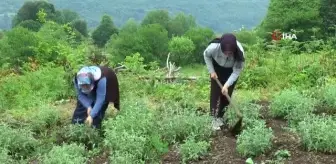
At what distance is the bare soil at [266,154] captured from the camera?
5.44 metres

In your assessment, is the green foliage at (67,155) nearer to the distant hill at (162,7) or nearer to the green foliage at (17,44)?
the green foliage at (17,44)

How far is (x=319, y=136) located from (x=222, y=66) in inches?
64.8

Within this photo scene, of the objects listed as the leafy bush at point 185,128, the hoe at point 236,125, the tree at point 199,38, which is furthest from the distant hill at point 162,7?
the leafy bush at point 185,128

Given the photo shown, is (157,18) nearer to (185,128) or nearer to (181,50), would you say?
(181,50)

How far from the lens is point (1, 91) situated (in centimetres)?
1010

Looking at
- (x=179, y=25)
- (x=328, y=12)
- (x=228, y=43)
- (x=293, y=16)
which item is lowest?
(x=179, y=25)

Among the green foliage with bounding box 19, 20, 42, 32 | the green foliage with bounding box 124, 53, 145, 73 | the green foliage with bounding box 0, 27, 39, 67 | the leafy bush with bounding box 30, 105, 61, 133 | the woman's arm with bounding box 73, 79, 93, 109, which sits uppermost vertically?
the woman's arm with bounding box 73, 79, 93, 109

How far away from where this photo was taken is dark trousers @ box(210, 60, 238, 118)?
6789 mm

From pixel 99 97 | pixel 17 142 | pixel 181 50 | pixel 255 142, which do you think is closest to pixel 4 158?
pixel 17 142

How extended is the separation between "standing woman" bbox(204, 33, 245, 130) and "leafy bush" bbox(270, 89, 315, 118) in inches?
26.2

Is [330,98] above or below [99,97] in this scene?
below

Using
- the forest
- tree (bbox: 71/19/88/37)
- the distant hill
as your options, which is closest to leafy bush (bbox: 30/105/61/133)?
the forest

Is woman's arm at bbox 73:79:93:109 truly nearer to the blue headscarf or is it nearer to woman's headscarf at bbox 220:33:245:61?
the blue headscarf

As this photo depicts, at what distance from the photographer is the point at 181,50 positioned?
5678 cm
